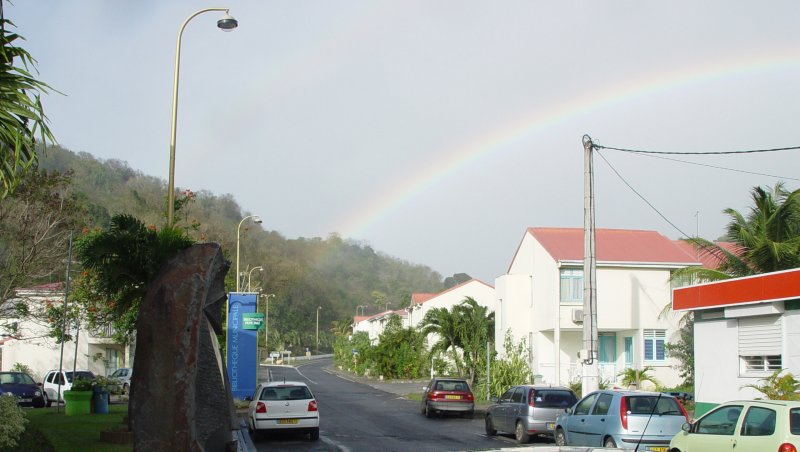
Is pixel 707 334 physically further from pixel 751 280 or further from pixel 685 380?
pixel 685 380

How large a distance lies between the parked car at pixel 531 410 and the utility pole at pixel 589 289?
1.03 m

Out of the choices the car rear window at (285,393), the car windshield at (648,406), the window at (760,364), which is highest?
the window at (760,364)

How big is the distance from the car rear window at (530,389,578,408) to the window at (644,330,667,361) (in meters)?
16.3

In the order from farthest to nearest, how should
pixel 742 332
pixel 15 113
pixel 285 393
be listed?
1. pixel 285 393
2. pixel 742 332
3. pixel 15 113

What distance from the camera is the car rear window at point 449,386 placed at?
2956 cm

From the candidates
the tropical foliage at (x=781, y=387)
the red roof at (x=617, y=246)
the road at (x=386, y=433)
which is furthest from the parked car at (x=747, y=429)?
the red roof at (x=617, y=246)

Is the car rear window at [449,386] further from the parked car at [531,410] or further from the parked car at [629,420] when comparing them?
the parked car at [629,420]

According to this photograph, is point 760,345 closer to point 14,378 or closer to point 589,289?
point 589,289

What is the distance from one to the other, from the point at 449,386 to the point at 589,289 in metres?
9.46

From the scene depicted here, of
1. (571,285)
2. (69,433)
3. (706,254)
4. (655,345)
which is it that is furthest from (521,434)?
(655,345)

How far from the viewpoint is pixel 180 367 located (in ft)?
35.1

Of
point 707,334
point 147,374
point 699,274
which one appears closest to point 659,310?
point 699,274

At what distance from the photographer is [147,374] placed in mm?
10656

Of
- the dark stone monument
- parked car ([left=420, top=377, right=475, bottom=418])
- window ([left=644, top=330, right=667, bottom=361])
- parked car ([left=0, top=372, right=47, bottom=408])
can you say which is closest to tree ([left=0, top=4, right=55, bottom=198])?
the dark stone monument
